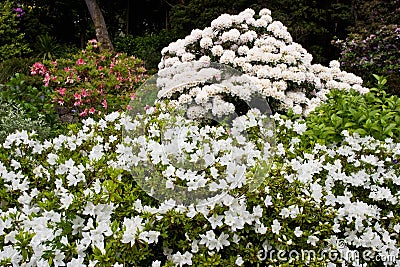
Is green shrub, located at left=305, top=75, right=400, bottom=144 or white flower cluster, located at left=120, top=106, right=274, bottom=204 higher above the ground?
white flower cluster, located at left=120, top=106, right=274, bottom=204

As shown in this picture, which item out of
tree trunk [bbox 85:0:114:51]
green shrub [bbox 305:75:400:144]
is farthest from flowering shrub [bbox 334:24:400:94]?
tree trunk [bbox 85:0:114:51]

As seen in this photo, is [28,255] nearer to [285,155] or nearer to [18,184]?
[18,184]

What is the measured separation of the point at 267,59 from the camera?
4.80 meters

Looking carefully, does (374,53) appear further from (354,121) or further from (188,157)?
(188,157)

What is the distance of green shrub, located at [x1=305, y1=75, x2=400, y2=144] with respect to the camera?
2904 millimetres

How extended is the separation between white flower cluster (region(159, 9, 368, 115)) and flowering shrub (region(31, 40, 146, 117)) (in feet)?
1.70

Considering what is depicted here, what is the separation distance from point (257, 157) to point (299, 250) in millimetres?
442

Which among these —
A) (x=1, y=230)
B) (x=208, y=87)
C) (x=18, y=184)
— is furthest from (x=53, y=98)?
(x=1, y=230)

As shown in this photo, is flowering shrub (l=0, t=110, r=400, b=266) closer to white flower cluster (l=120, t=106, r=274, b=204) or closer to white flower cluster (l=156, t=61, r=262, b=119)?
white flower cluster (l=120, t=106, r=274, b=204)

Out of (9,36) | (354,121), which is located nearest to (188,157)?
(354,121)

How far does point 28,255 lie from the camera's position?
175 cm

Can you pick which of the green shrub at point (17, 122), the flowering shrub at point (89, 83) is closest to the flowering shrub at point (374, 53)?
the flowering shrub at point (89, 83)

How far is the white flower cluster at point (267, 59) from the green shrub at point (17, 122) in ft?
5.02

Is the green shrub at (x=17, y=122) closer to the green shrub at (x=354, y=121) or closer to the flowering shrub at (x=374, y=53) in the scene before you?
the green shrub at (x=354, y=121)
